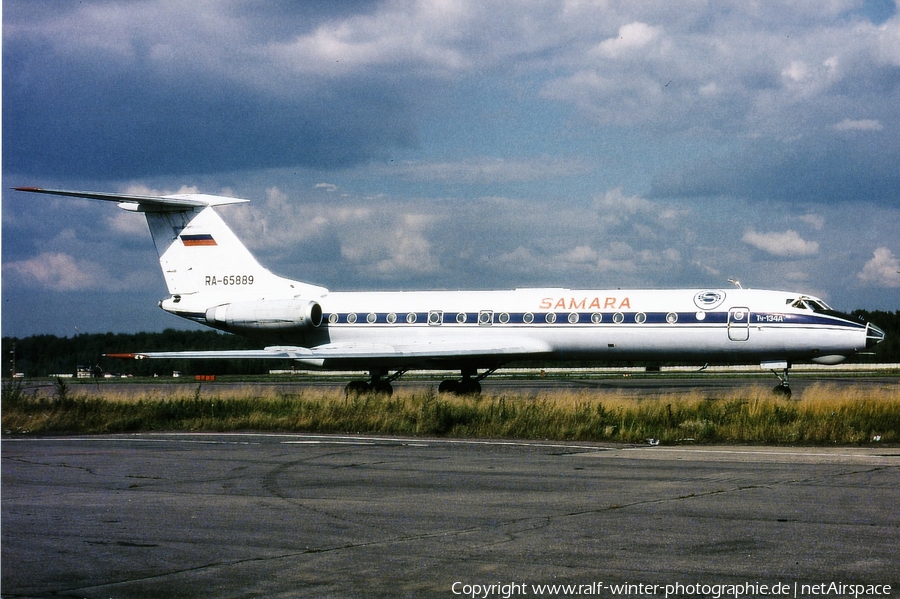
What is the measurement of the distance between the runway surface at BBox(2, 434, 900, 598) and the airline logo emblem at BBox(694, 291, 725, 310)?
40.7 feet

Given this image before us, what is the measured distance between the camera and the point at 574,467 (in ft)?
44.4

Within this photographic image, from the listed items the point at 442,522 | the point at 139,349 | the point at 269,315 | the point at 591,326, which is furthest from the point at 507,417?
the point at 139,349

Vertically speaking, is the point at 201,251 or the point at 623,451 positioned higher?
the point at 201,251

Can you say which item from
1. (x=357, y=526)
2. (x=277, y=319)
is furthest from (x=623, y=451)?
(x=277, y=319)

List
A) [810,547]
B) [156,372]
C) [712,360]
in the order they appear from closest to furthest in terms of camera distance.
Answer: [810,547] → [712,360] → [156,372]

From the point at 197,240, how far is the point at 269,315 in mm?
4288

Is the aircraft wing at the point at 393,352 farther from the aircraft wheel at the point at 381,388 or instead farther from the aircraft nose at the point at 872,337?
the aircraft nose at the point at 872,337

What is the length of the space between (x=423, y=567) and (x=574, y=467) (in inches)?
256

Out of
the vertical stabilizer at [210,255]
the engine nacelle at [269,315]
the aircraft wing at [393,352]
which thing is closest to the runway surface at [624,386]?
the aircraft wing at [393,352]

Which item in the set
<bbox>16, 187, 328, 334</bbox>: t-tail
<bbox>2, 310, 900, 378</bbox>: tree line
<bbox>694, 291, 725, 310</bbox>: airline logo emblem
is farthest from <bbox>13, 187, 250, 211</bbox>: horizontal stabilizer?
<bbox>2, 310, 900, 378</bbox>: tree line

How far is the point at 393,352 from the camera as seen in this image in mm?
28938

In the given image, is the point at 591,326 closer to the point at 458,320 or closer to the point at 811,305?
the point at 458,320

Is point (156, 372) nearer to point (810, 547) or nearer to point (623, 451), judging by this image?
point (623, 451)

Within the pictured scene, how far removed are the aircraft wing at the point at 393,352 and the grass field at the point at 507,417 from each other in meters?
3.30
